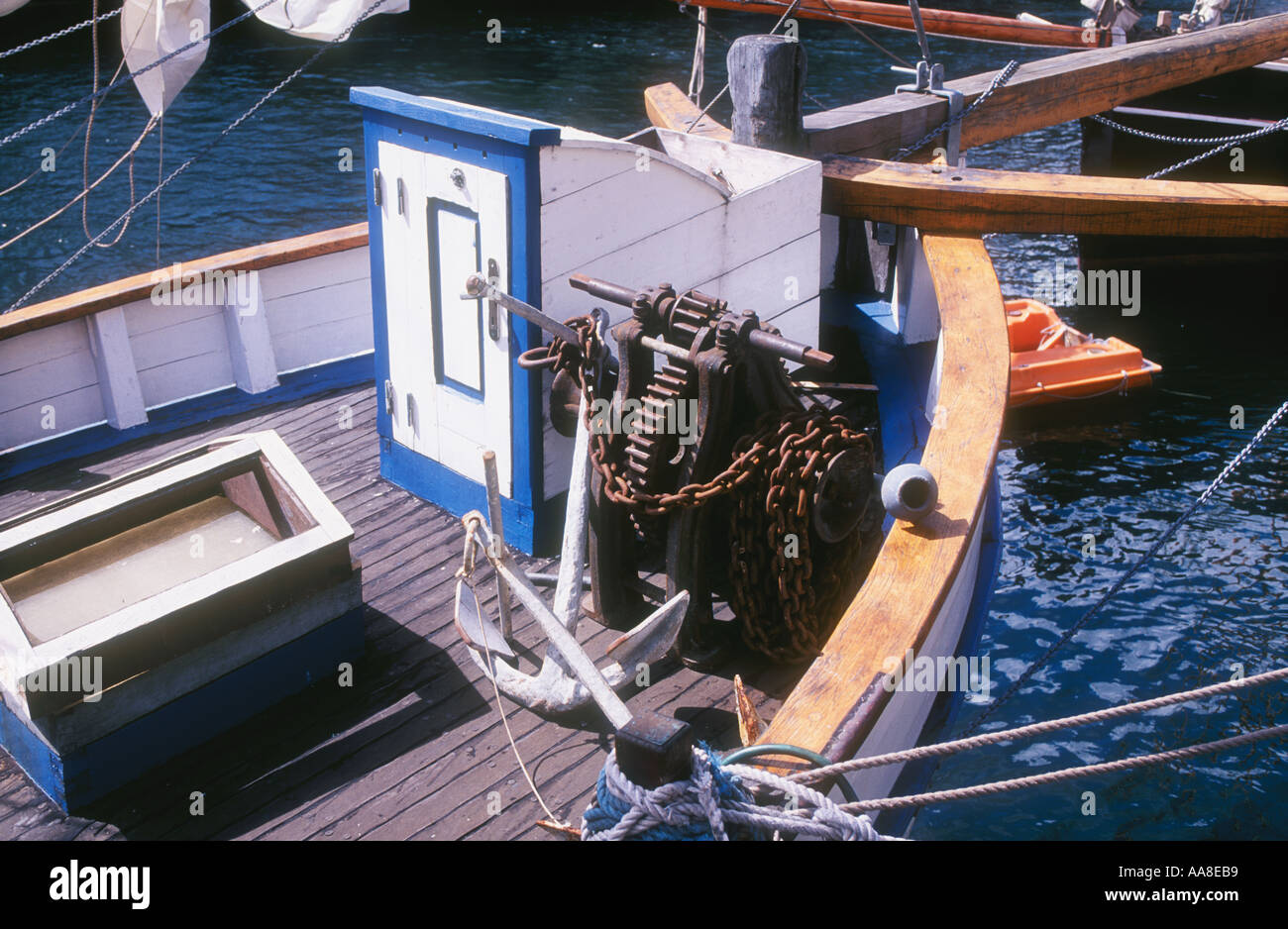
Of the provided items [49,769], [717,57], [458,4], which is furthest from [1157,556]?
[458,4]

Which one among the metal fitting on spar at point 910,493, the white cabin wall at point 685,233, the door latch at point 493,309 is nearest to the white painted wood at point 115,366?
the door latch at point 493,309

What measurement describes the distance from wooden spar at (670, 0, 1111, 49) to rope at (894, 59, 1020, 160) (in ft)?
2.97

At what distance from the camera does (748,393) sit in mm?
3930

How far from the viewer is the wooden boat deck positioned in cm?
356

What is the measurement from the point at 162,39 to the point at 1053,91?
6.19 m

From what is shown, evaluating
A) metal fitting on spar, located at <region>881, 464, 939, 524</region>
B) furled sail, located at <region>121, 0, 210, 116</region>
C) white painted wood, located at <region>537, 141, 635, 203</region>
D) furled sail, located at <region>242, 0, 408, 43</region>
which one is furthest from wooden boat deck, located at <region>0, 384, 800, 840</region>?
furled sail, located at <region>242, 0, 408, 43</region>

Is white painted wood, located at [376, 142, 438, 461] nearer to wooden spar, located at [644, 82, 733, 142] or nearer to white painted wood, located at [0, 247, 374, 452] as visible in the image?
white painted wood, located at [0, 247, 374, 452]

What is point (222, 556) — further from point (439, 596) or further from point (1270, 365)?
point (1270, 365)

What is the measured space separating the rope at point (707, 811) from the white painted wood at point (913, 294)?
14.4 feet

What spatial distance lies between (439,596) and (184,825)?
143 cm

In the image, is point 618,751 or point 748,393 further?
point 748,393

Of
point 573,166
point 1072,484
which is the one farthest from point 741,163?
point 1072,484

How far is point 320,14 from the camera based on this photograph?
802cm

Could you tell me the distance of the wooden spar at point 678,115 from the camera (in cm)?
716
